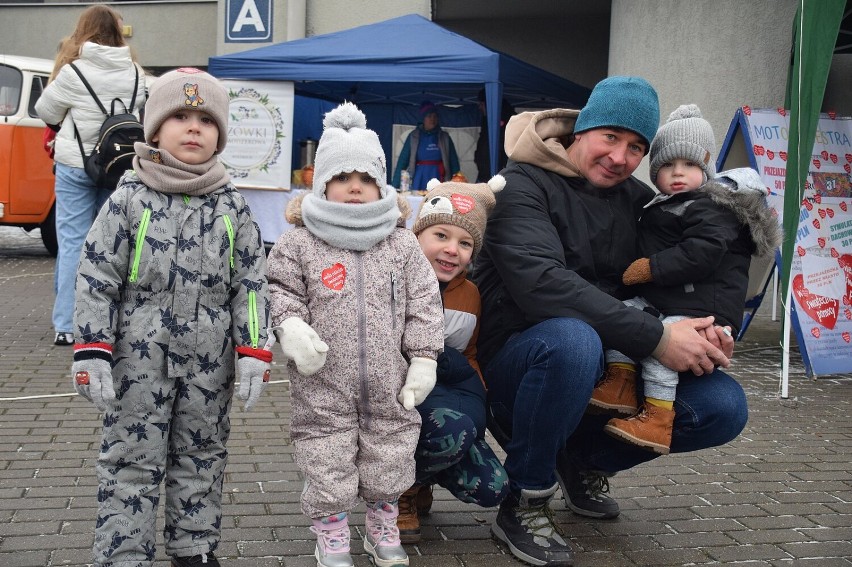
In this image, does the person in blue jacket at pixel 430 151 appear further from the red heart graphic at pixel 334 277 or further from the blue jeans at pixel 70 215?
the red heart graphic at pixel 334 277

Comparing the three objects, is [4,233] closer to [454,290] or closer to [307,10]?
[307,10]

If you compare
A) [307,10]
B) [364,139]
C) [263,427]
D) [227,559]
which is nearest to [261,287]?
[364,139]

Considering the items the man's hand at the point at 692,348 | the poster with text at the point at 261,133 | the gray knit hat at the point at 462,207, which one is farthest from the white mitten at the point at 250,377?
the poster with text at the point at 261,133

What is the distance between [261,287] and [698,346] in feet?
4.67

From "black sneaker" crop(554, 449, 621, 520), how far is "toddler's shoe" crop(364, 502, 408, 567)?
88cm

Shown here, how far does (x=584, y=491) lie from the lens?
12.6ft

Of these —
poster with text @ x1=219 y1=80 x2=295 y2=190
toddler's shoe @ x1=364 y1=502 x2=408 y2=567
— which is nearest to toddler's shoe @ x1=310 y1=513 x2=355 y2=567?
toddler's shoe @ x1=364 y1=502 x2=408 y2=567

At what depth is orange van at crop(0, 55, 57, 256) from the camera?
1149 cm

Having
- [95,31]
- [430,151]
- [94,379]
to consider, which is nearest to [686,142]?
[94,379]

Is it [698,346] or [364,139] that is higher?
[364,139]

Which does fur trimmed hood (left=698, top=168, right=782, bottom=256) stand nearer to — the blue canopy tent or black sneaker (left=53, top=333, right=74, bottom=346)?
black sneaker (left=53, top=333, right=74, bottom=346)

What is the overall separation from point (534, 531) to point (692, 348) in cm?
80

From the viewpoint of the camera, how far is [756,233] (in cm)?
354

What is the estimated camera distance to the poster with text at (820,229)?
6824 millimetres
